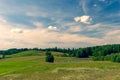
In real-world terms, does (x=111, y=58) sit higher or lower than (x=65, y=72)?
higher

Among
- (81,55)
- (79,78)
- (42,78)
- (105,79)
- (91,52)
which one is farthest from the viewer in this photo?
(91,52)

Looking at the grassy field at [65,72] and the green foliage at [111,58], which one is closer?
the grassy field at [65,72]

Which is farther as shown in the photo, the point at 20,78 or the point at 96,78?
the point at 20,78

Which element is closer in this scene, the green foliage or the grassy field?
the grassy field

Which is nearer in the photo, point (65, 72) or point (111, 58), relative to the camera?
point (65, 72)

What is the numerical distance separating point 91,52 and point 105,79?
150 metres

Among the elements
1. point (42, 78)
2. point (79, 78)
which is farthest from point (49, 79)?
point (79, 78)

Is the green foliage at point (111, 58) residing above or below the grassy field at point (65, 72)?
above

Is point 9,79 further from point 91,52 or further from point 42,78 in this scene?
point 91,52

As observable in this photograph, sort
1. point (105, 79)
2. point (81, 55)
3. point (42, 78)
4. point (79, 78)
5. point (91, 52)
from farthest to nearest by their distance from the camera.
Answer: point (91, 52) < point (81, 55) < point (42, 78) < point (79, 78) < point (105, 79)

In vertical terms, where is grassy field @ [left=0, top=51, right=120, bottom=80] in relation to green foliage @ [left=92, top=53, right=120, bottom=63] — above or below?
below

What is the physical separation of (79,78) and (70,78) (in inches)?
76.3

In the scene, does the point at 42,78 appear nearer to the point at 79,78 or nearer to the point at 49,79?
the point at 49,79

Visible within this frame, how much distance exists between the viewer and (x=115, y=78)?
40.4 meters
